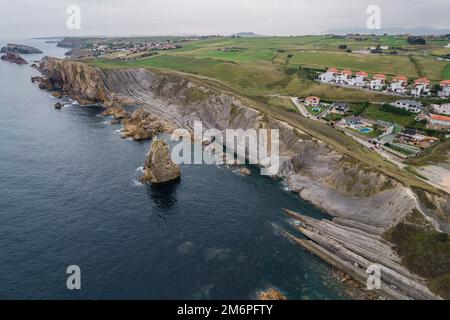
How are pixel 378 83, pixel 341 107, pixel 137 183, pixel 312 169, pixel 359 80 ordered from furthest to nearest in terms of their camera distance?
pixel 359 80 → pixel 378 83 → pixel 341 107 → pixel 312 169 → pixel 137 183

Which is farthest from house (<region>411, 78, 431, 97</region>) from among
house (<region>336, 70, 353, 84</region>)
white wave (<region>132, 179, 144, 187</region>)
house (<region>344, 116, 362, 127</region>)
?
white wave (<region>132, 179, 144, 187</region>)

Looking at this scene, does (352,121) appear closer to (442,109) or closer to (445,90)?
(442,109)

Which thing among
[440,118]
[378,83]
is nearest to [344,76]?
[378,83]

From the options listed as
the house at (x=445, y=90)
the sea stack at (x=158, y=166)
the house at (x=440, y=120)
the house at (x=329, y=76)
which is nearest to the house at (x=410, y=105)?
the house at (x=440, y=120)

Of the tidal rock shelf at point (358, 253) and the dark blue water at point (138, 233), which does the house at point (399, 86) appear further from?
the tidal rock shelf at point (358, 253)

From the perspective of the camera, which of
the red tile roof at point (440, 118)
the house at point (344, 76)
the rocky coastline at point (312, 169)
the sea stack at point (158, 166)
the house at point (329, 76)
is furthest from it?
the house at point (329, 76)
